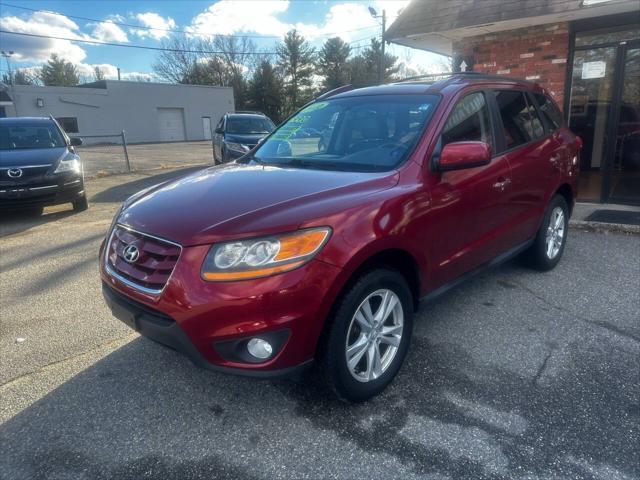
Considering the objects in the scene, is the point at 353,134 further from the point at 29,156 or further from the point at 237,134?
the point at 237,134

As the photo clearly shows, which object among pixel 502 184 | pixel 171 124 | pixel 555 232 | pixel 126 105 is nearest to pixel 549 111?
pixel 555 232

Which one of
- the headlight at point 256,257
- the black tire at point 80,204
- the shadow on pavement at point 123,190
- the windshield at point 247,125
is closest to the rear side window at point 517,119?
the headlight at point 256,257

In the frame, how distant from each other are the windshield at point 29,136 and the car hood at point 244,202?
20.2 feet

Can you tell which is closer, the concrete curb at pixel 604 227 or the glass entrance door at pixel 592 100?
the concrete curb at pixel 604 227

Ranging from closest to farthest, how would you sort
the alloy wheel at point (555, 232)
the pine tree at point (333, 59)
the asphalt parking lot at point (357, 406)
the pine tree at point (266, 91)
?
the asphalt parking lot at point (357, 406)
the alloy wheel at point (555, 232)
the pine tree at point (266, 91)
the pine tree at point (333, 59)

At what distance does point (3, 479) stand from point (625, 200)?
8198 mm

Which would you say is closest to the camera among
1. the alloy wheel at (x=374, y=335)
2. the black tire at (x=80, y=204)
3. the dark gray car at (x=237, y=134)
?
the alloy wheel at (x=374, y=335)

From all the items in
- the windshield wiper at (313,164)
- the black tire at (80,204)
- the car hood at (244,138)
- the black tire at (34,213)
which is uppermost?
the windshield wiper at (313,164)

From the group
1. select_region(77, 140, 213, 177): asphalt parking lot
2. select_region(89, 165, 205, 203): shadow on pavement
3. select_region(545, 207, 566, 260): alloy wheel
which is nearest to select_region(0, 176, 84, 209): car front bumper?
select_region(89, 165, 205, 203): shadow on pavement

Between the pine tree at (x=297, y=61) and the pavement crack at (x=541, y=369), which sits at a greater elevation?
the pine tree at (x=297, y=61)

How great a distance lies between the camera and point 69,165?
7438 mm

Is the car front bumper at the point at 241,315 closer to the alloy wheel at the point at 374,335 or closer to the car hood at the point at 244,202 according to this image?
the car hood at the point at 244,202

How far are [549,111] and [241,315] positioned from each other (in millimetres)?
3916

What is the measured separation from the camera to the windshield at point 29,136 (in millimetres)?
7641
